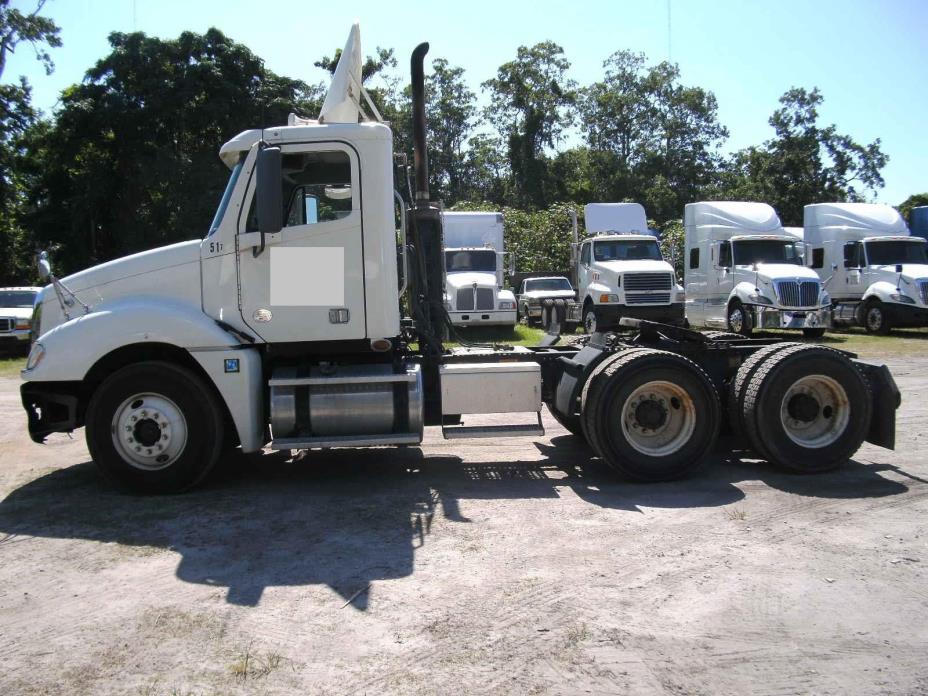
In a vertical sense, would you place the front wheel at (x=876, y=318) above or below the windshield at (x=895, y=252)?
below

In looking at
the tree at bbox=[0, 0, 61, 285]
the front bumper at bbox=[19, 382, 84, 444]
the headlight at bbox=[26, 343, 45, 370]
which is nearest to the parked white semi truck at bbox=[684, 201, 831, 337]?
the front bumper at bbox=[19, 382, 84, 444]

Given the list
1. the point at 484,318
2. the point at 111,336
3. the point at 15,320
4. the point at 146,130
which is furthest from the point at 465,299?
the point at 146,130

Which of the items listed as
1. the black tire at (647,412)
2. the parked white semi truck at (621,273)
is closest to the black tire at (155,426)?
the black tire at (647,412)

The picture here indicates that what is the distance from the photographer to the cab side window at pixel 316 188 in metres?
6.23

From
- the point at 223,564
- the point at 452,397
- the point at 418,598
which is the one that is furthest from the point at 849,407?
the point at 223,564

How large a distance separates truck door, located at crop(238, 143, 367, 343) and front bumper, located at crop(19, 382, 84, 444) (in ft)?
5.43

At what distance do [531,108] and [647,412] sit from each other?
55294 millimetres

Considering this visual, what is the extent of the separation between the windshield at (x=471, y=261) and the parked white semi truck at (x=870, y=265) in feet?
30.9

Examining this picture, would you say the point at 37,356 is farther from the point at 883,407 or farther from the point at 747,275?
the point at 747,275

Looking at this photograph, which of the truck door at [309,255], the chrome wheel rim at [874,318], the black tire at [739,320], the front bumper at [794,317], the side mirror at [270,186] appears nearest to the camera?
the side mirror at [270,186]

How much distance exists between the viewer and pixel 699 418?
6449mm

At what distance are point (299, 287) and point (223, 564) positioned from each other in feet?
8.19

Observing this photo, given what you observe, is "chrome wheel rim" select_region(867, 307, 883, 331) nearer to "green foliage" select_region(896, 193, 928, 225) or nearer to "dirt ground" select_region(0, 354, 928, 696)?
"dirt ground" select_region(0, 354, 928, 696)

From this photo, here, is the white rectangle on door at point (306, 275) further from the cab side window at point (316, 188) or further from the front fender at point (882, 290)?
the front fender at point (882, 290)
